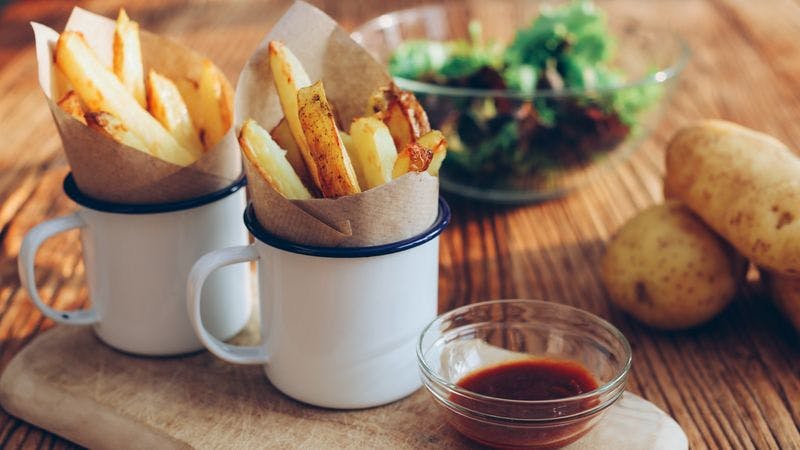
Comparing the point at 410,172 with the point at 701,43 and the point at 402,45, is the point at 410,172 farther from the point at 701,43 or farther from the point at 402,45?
the point at 701,43

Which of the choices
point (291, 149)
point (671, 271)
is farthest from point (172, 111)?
point (671, 271)

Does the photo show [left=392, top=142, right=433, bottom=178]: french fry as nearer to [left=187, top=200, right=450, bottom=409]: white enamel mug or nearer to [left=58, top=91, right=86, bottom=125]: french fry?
[left=187, top=200, right=450, bottom=409]: white enamel mug

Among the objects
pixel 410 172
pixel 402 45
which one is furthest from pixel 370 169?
pixel 402 45

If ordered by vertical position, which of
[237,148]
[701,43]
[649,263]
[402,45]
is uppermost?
[237,148]

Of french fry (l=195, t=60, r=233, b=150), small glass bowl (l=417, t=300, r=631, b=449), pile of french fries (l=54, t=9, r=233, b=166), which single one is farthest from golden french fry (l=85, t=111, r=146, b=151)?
small glass bowl (l=417, t=300, r=631, b=449)

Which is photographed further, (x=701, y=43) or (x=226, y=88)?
(x=701, y=43)

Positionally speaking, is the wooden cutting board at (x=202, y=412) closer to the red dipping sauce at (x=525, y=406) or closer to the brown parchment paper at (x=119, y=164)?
the red dipping sauce at (x=525, y=406)

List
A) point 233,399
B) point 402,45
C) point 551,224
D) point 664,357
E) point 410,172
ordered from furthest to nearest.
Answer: point 402,45 < point 551,224 < point 664,357 < point 233,399 < point 410,172
